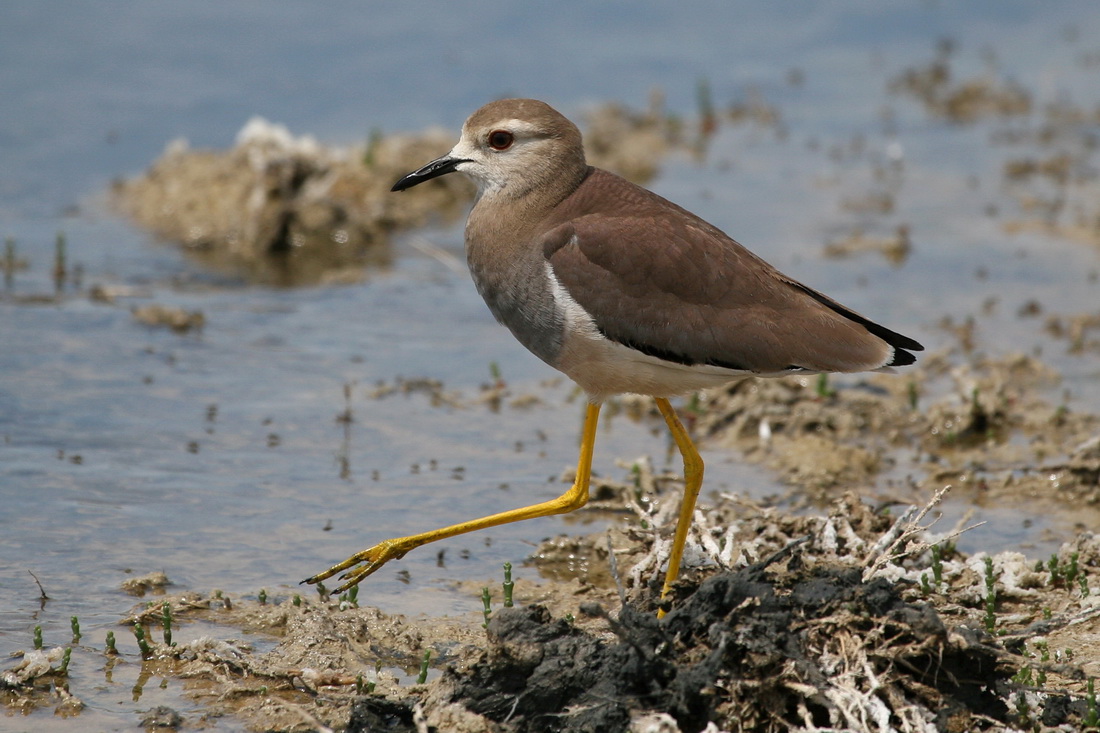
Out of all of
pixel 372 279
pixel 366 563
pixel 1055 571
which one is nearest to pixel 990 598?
pixel 1055 571

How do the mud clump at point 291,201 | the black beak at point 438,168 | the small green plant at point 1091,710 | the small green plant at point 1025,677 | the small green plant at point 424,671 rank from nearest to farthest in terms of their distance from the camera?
the small green plant at point 1091,710 < the small green plant at point 1025,677 < the small green plant at point 424,671 < the black beak at point 438,168 < the mud clump at point 291,201

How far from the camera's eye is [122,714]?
4605 millimetres

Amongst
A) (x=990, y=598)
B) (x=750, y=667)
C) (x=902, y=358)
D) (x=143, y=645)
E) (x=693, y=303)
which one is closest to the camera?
(x=750, y=667)

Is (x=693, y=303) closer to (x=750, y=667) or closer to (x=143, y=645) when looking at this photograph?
(x=750, y=667)

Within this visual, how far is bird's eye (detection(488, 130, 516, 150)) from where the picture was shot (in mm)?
6023

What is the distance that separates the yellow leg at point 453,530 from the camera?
18.3ft

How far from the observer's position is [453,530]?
5781mm

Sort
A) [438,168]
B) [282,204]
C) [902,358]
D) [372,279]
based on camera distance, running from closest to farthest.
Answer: [902,358] → [438,168] → [372,279] → [282,204]

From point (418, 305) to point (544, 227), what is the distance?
432 cm

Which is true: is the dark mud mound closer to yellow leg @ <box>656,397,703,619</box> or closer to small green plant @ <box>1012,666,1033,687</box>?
small green plant @ <box>1012,666,1033,687</box>

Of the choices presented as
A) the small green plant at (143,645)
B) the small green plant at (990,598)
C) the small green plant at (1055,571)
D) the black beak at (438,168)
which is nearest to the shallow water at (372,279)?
the small green plant at (143,645)

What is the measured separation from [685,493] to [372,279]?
5.18 metres

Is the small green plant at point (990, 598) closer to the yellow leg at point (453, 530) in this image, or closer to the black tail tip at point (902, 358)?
the black tail tip at point (902, 358)

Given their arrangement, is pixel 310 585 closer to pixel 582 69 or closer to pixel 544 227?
pixel 544 227
